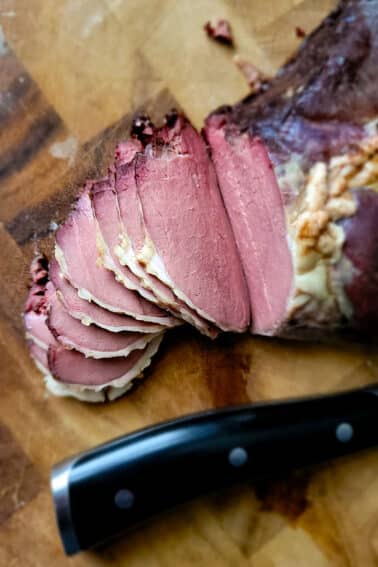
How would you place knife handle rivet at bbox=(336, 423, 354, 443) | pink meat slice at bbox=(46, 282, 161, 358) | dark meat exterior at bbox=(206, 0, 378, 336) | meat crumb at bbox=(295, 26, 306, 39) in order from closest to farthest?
dark meat exterior at bbox=(206, 0, 378, 336) < knife handle rivet at bbox=(336, 423, 354, 443) < pink meat slice at bbox=(46, 282, 161, 358) < meat crumb at bbox=(295, 26, 306, 39)

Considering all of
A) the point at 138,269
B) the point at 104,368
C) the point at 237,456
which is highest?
the point at 138,269

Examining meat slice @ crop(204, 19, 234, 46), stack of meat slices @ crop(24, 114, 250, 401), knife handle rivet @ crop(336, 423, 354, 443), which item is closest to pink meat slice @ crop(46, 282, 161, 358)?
stack of meat slices @ crop(24, 114, 250, 401)

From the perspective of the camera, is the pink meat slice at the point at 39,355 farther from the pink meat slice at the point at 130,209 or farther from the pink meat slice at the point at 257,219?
the pink meat slice at the point at 257,219

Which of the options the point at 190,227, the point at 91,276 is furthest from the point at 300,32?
the point at 91,276

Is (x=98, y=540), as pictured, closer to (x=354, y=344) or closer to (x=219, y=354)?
(x=219, y=354)

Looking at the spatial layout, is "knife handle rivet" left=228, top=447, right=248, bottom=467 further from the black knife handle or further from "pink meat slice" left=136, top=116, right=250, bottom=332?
"pink meat slice" left=136, top=116, right=250, bottom=332

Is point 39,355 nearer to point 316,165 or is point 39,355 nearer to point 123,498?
point 123,498
